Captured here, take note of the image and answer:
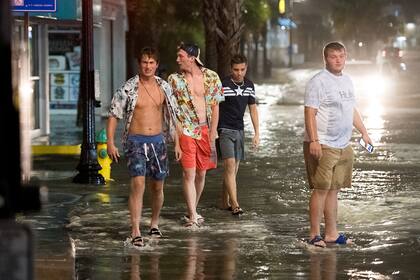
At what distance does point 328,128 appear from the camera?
373 inches

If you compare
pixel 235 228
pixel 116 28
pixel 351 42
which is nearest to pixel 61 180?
pixel 235 228

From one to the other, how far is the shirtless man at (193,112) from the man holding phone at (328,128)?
149 centimetres

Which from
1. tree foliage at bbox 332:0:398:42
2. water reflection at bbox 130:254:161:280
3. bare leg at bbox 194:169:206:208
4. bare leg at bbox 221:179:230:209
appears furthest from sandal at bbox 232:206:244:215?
tree foliage at bbox 332:0:398:42

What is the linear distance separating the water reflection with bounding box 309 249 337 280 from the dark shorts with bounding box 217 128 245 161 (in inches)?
86.6

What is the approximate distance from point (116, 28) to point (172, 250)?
19.5 metres

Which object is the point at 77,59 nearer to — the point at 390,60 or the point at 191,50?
the point at 191,50

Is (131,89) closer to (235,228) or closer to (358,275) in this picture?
(235,228)

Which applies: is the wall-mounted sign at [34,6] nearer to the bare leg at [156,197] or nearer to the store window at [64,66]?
the bare leg at [156,197]

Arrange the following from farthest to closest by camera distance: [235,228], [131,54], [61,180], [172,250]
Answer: [131,54]
[61,180]
[235,228]
[172,250]

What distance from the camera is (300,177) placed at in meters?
14.7

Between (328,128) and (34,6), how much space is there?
6.77m

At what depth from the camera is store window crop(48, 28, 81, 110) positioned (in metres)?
27.5

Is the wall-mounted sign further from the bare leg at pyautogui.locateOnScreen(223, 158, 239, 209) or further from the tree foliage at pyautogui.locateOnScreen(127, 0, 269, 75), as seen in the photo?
the bare leg at pyautogui.locateOnScreen(223, 158, 239, 209)

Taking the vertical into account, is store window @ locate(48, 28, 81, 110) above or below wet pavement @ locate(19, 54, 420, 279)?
above
